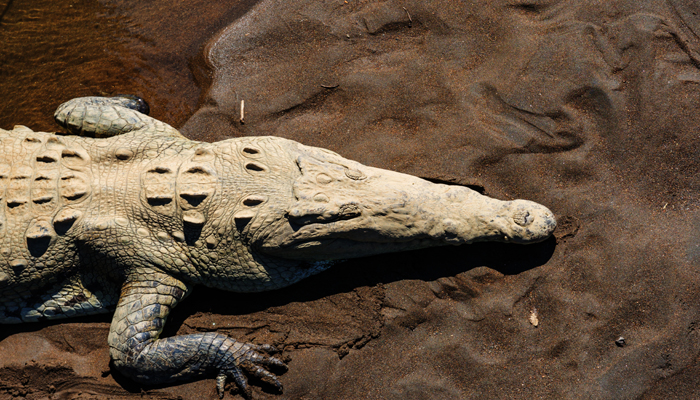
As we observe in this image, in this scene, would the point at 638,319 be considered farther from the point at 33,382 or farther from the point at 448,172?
the point at 33,382

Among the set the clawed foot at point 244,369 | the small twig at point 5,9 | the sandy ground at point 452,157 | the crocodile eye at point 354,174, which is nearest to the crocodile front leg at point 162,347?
the clawed foot at point 244,369

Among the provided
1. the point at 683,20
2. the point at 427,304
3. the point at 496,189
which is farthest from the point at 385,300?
the point at 683,20

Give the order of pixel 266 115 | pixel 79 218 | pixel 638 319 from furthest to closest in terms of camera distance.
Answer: pixel 266 115
pixel 638 319
pixel 79 218

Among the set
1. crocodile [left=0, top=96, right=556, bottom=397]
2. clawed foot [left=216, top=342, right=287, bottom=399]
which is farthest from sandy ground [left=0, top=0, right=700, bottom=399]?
crocodile [left=0, top=96, right=556, bottom=397]

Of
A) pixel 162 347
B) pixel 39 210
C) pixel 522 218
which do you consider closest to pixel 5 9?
pixel 39 210

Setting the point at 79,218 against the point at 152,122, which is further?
the point at 152,122

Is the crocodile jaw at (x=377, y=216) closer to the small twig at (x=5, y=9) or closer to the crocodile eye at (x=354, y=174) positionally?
Answer: the crocodile eye at (x=354, y=174)
